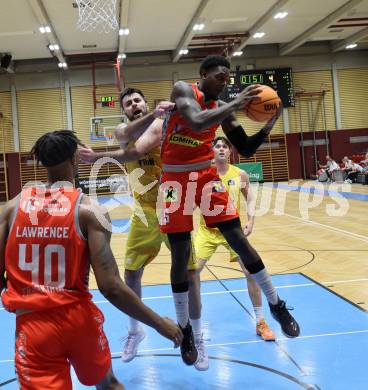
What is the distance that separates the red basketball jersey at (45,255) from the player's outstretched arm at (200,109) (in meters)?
1.07

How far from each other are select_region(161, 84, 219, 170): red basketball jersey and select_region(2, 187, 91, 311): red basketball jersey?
1.34 metres

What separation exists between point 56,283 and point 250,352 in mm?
2365

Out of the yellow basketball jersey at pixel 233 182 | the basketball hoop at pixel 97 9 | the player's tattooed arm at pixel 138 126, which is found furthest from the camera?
the basketball hoop at pixel 97 9

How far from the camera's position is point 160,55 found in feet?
74.0

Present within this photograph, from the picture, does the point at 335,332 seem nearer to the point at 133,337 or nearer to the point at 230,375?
the point at 230,375

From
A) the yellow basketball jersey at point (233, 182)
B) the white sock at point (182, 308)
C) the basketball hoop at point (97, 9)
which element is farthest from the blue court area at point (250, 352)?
the basketball hoop at point (97, 9)

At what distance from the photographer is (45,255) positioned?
211 cm

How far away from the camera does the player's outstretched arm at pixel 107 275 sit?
6.84ft

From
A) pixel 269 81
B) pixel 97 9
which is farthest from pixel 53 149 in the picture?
pixel 269 81

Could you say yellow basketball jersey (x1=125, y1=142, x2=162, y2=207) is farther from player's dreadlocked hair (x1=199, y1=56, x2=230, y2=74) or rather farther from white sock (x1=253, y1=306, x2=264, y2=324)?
white sock (x1=253, y1=306, x2=264, y2=324)

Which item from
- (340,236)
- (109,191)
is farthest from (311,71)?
(340,236)

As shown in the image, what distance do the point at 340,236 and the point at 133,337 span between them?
19.7 feet

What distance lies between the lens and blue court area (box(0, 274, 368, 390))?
11.4ft

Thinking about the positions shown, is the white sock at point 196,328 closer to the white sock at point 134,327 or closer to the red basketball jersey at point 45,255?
the white sock at point 134,327
